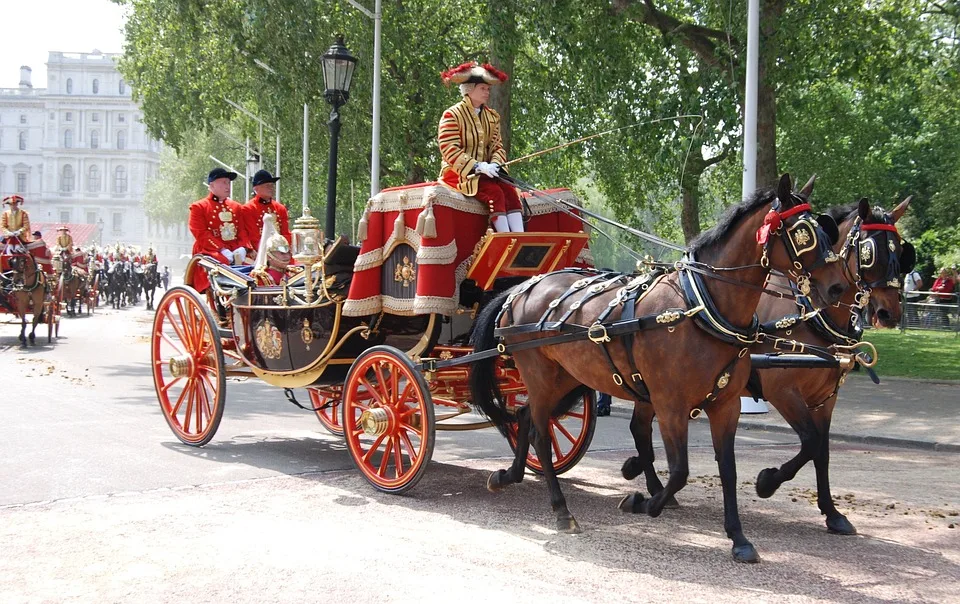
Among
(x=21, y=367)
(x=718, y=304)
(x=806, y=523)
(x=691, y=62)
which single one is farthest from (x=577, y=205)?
(x=691, y=62)

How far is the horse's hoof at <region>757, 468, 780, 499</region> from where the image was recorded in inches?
287

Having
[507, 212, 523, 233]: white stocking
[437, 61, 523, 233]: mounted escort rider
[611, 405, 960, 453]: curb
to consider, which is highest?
[437, 61, 523, 233]: mounted escort rider

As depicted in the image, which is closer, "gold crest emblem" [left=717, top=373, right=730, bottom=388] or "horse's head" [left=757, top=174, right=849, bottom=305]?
"horse's head" [left=757, top=174, right=849, bottom=305]

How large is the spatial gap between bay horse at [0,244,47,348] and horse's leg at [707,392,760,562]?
16.3 metres

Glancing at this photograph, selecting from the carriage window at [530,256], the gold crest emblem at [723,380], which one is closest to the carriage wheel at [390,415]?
the carriage window at [530,256]

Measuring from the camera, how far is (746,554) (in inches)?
237

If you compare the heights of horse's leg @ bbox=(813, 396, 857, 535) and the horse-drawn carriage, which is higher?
the horse-drawn carriage

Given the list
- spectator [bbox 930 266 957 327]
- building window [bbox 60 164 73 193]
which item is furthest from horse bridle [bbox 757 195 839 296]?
building window [bbox 60 164 73 193]

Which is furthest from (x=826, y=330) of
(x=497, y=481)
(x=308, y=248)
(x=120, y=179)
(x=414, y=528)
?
(x=120, y=179)

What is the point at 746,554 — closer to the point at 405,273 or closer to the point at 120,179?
the point at 405,273

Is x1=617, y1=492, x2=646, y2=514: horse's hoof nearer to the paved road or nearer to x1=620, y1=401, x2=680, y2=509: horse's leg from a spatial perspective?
the paved road

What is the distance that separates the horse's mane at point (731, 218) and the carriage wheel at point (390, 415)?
2.19 m

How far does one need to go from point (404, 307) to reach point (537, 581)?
293cm

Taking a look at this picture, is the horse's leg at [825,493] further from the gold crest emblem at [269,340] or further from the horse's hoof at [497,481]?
the gold crest emblem at [269,340]
